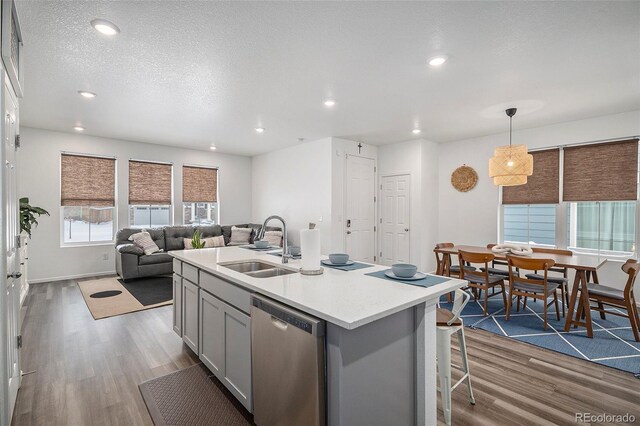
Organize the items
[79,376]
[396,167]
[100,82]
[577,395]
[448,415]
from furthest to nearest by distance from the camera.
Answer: [396,167] < [100,82] < [79,376] < [577,395] < [448,415]

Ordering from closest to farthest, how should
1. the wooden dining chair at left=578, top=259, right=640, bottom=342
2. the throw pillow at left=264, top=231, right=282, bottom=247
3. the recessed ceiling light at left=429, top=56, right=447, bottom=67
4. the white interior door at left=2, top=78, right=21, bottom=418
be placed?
the white interior door at left=2, top=78, right=21, bottom=418
the recessed ceiling light at left=429, top=56, right=447, bottom=67
the wooden dining chair at left=578, top=259, right=640, bottom=342
the throw pillow at left=264, top=231, right=282, bottom=247

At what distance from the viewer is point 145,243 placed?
5797 millimetres

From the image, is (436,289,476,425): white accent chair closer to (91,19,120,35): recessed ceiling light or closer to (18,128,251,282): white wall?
(91,19,120,35): recessed ceiling light

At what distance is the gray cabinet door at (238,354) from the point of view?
189cm

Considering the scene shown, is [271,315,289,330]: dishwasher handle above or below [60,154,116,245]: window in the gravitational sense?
below

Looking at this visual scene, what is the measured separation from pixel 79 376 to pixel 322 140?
190 inches

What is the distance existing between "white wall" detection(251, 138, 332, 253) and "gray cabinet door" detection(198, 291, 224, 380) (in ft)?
11.6

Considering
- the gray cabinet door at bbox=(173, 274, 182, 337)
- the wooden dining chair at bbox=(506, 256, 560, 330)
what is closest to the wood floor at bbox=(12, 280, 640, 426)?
the gray cabinet door at bbox=(173, 274, 182, 337)

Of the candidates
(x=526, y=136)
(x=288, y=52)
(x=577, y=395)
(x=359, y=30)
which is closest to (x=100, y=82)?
(x=288, y=52)

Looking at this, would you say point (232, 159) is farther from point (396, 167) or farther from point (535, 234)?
point (535, 234)

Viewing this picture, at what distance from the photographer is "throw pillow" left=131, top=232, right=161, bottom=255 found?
5.75m

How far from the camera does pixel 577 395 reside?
224 cm

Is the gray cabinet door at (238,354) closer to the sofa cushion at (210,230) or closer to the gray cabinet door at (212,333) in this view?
the gray cabinet door at (212,333)

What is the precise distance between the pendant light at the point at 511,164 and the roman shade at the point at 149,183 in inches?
244
